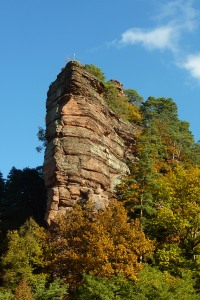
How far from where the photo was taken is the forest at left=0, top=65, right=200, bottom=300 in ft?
99.7

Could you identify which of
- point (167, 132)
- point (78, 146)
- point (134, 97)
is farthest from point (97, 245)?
point (134, 97)

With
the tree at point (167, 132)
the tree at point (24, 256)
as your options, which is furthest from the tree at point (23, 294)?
the tree at point (167, 132)

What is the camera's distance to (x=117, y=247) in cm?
3266

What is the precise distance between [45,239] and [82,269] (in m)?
4.49

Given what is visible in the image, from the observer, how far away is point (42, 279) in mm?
32500

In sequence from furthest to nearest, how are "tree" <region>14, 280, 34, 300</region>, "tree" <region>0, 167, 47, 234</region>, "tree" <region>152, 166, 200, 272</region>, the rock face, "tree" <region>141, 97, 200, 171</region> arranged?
"tree" <region>141, 97, 200, 171</region> → "tree" <region>0, 167, 47, 234</region> → the rock face → "tree" <region>152, 166, 200, 272</region> → "tree" <region>14, 280, 34, 300</region>

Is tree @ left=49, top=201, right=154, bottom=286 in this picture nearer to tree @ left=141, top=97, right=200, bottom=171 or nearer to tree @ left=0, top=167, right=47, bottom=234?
tree @ left=0, top=167, right=47, bottom=234

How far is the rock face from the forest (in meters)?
2.29

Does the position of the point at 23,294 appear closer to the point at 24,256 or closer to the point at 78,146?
the point at 24,256

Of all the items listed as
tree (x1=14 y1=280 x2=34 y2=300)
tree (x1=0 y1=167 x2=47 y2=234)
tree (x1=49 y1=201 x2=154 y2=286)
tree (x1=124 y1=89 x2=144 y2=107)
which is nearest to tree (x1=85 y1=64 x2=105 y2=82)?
tree (x1=0 y1=167 x2=47 y2=234)

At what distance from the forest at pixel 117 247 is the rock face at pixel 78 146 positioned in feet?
7.50

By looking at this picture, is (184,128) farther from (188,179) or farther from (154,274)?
(154,274)

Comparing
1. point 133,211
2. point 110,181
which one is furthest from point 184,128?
point 133,211

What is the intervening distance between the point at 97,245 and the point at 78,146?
1212 cm
